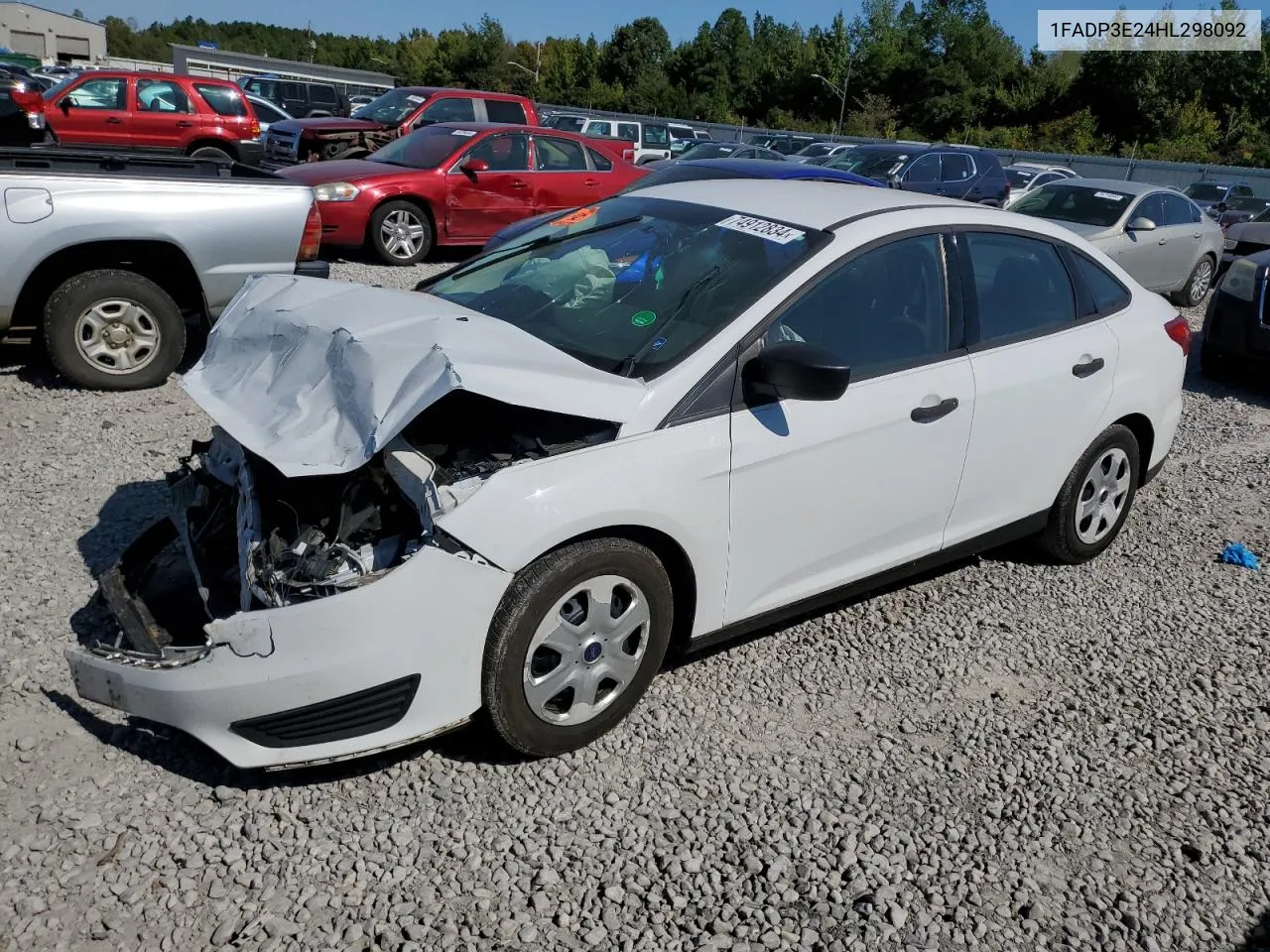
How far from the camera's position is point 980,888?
2896mm

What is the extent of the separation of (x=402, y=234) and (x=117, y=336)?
516 cm

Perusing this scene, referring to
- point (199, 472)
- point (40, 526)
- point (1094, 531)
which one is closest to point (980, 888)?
point (1094, 531)

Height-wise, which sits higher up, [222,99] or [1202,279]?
[222,99]

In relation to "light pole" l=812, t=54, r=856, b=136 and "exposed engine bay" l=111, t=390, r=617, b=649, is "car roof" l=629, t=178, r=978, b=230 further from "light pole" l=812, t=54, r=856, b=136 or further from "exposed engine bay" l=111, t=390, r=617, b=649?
"light pole" l=812, t=54, r=856, b=136

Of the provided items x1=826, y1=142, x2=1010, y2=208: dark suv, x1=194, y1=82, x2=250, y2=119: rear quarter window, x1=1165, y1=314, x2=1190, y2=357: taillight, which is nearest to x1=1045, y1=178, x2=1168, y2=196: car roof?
x1=826, y1=142, x2=1010, y2=208: dark suv

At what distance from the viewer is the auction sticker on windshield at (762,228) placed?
3754 millimetres

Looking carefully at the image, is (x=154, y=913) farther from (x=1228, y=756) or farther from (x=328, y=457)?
(x=1228, y=756)

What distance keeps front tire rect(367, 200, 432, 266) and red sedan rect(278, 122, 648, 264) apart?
1cm

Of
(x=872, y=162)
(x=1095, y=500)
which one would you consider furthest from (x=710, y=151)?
(x=1095, y=500)

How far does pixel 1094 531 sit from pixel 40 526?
15.7 ft

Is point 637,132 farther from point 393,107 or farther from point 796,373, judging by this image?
point 796,373

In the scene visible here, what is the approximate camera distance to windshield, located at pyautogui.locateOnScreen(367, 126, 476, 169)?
11602mm

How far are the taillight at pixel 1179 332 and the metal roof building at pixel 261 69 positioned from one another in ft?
145

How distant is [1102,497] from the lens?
4.91 metres
